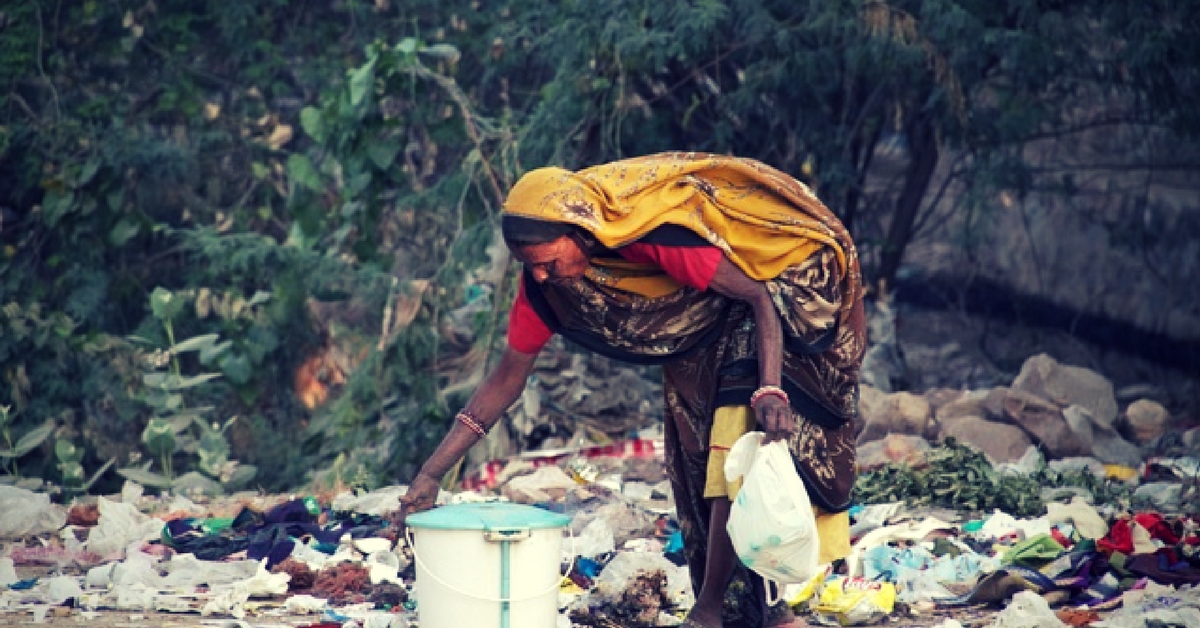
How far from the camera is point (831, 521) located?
15.8 feet

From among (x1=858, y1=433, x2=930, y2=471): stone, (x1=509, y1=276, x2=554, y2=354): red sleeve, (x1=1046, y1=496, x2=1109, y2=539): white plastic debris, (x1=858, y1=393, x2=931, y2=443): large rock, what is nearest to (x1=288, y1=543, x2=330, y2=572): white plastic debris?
(x1=509, y1=276, x2=554, y2=354): red sleeve

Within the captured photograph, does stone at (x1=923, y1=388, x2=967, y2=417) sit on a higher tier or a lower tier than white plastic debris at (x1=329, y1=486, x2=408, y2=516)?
lower

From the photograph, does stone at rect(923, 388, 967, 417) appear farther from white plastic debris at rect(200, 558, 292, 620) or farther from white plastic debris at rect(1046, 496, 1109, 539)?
white plastic debris at rect(200, 558, 292, 620)

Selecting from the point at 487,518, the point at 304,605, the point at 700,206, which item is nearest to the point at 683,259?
the point at 700,206

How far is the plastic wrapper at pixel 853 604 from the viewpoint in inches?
209

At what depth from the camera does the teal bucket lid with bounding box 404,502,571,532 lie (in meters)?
4.43

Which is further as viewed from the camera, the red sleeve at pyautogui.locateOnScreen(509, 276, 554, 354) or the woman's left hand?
the red sleeve at pyautogui.locateOnScreen(509, 276, 554, 354)

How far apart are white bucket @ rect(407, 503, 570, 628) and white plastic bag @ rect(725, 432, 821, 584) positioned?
1.61ft

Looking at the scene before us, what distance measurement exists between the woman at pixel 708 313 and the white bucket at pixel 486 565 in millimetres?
364

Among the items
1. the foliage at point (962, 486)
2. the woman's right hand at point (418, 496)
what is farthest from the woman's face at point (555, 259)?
the foliage at point (962, 486)

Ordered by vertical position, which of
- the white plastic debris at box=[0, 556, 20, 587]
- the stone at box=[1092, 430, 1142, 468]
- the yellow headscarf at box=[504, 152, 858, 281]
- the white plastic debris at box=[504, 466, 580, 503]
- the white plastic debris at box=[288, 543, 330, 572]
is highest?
the yellow headscarf at box=[504, 152, 858, 281]

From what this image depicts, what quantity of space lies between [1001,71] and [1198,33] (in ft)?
3.64

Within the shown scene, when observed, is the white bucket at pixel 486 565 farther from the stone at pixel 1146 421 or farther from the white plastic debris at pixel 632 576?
the stone at pixel 1146 421

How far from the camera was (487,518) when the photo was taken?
14.6ft
